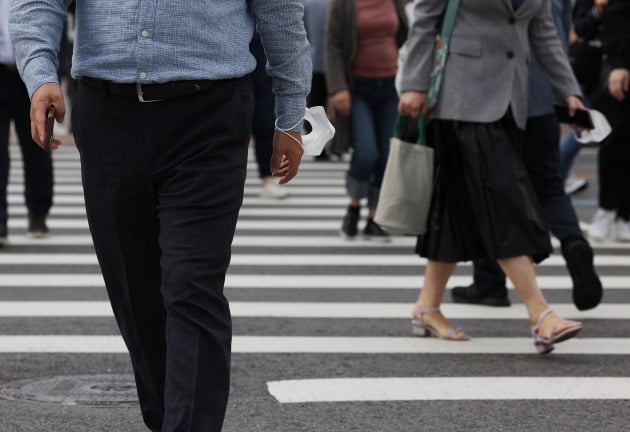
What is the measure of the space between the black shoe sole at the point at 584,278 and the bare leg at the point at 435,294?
2.24 feet

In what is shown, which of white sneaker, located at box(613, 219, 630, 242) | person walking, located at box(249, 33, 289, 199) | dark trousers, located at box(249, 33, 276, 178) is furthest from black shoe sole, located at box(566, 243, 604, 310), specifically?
dark trousers, located at box(249, 33, 276, 178)

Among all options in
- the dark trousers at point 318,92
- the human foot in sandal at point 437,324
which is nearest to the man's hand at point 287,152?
the human foot in sandal at point 437,324

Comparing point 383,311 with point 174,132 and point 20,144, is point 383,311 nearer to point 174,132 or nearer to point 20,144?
point 20,144

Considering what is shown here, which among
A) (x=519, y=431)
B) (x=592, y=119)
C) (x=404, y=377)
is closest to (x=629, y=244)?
(x=592, y=119)

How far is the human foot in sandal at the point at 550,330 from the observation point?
5.64 meters

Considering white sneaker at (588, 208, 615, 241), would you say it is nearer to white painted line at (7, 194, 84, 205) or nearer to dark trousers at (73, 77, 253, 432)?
white painted line at (7, 194, 84, 205)

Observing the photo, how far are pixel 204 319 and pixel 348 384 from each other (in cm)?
182

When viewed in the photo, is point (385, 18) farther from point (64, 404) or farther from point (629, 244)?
point (64, 404)

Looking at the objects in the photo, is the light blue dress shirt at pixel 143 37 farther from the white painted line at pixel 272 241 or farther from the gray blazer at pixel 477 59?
the white painted line at pixel 272 241

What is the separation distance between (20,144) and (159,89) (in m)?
5.53

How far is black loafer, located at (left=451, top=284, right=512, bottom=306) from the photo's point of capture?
23.2ft

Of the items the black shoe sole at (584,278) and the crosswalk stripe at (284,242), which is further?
the crosswalk stripe at (284,242)

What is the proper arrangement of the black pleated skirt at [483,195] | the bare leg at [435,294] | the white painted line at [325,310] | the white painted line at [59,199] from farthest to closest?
the white painted line at [59,199]
the white painted line at [325,310]
the bare leg at [435,294]
the black pleated skirt at [483,195]

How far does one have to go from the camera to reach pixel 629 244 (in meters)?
9.59
